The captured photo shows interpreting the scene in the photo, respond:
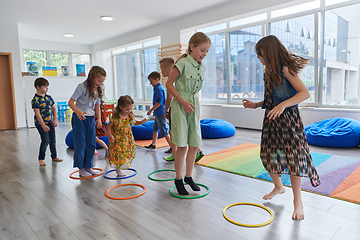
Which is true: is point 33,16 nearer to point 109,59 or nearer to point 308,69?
point 109,59

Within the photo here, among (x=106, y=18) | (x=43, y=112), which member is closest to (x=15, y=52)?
(x=106, y=18)

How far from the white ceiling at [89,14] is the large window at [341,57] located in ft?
7.60

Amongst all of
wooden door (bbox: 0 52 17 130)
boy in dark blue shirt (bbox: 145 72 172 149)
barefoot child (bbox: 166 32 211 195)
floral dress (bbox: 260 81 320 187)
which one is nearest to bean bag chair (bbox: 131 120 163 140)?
boy in dark blue shirt (bbox: 145 72 172 149)

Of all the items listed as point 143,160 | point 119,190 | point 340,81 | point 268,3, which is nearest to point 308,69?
point 340,81

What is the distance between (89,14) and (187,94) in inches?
219

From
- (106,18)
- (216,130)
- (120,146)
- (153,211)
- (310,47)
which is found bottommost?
(153,211)

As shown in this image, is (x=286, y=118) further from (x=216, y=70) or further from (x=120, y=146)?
(x=216, y=70)

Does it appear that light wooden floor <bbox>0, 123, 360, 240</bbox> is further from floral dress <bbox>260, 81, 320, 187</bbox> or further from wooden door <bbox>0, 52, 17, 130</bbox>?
wooden door <bbox>0, 52, 17, 130</bbox>

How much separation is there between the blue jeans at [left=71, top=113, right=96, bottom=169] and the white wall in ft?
18.4

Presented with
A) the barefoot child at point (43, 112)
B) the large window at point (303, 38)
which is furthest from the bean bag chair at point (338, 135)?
the barefoot child at point (43, 112)

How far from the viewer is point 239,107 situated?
6.17 m

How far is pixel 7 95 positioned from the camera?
710cm

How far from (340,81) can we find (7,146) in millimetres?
6285

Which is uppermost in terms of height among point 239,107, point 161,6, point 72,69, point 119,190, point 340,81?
point 161,6
